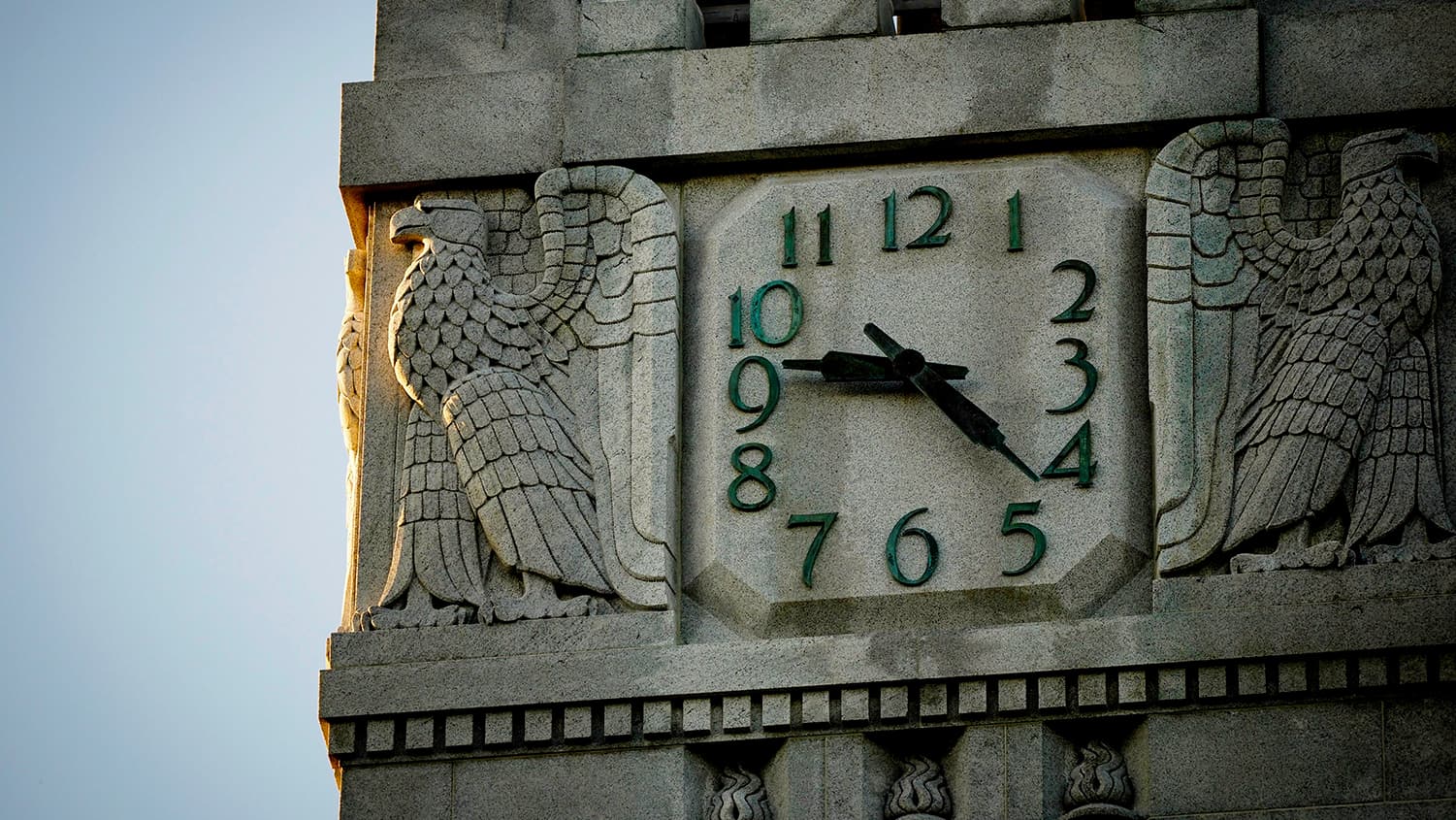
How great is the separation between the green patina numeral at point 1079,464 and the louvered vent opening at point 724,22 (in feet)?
11.6

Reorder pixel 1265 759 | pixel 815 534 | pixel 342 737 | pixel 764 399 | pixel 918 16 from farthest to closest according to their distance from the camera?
pixel 918 16, pixel 764 399, pixel 815 534, pixel 342 737, pixel 1265 759

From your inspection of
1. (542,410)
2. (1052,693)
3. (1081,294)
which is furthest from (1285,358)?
(542,410)

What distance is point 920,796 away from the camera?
20.8 metres

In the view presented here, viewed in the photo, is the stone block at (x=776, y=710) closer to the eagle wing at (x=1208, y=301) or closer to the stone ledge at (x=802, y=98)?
the eagle wing at (x=1208, y=301)

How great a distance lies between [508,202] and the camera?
74.0ft

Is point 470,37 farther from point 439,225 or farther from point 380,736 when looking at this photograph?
point 380,736

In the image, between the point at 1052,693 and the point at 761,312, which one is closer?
the point at 1052,693

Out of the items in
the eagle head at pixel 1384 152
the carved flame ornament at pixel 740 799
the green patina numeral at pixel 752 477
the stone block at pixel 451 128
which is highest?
the stone block at pixel 451 128

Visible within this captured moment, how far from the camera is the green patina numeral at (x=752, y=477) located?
70.7 ft

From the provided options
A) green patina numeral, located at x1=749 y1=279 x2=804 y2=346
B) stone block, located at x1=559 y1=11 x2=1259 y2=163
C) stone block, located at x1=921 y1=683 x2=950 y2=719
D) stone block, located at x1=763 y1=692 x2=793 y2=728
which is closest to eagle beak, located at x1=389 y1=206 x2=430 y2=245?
stone block, located at x1=559 y1=11 x2=1259 y2=163

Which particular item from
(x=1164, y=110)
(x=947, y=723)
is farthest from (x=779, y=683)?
(x=1164, y=110)

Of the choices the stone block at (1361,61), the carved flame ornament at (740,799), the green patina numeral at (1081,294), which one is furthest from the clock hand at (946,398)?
the stone block at (1361,61)

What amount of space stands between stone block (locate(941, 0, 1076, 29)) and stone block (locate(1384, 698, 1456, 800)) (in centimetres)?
449

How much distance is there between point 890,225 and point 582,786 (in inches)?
142
